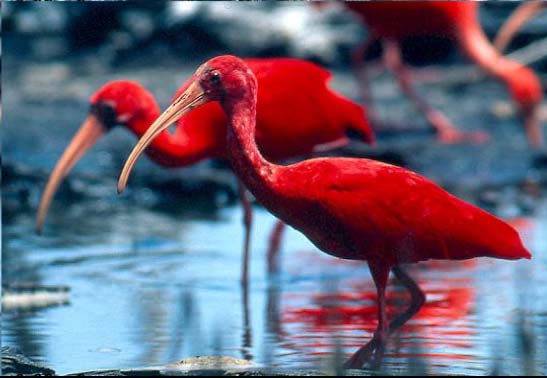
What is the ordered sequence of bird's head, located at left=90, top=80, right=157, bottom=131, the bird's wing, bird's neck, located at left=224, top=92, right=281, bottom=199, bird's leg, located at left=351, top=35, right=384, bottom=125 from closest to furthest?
bird's neck, located at left=224, top=92, right=281, bottom=199
the bird's wing
bird's head, located at left=90, top=80, right=157, bottom=131
bird's leg, located at left=351, top=35, right=384, bottom=125

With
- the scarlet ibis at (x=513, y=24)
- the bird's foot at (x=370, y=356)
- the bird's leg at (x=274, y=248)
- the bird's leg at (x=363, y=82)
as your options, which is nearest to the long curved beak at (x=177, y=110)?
the bird's foot at (x=370, y=356)

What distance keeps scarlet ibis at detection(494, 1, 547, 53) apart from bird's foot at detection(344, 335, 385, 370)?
8.56m

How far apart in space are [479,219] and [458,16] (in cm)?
689

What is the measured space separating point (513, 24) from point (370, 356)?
876cm

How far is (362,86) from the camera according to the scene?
11.2 m

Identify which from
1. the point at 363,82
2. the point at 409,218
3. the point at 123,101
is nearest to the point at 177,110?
the point at 409,218

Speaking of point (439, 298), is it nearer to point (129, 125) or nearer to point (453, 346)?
point (453, 346)

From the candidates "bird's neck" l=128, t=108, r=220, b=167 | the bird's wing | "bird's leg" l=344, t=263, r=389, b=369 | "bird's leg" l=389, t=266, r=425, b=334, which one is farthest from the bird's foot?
"bird's neck" l=128, t=108, r=220, b=167

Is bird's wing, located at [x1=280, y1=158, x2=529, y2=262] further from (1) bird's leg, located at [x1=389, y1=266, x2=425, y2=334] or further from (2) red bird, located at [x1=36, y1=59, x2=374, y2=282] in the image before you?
(2) red bird, located at [x1=36, y1=59, x2=374, y2=282]

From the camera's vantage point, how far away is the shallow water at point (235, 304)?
4973 mm

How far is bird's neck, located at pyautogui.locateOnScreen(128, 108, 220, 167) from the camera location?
596 cm

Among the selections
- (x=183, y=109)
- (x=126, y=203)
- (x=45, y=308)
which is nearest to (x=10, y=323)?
(x=45, y=308)

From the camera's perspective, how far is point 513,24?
12.8 m

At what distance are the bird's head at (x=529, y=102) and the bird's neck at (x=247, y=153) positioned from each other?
7.08 m
